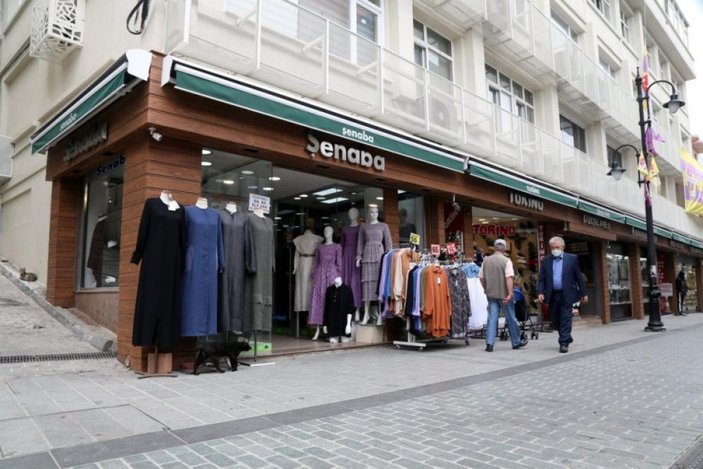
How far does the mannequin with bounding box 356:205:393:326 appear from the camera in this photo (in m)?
9.17

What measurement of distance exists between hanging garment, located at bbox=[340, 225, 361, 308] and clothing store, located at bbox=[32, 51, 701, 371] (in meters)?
0.03

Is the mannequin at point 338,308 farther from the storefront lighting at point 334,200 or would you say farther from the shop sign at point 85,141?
the shop sign at point 85,141

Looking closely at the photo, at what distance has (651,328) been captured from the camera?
13859 millimetres

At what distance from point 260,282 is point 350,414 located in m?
3.10

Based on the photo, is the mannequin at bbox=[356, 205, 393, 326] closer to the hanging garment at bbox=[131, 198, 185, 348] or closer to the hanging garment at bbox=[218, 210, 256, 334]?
the hanging garment at bbox=[218, 210, 256, 334]

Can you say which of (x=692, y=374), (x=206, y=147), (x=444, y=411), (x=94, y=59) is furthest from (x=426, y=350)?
(x=94, y=59)

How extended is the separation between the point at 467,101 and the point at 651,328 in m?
8.44

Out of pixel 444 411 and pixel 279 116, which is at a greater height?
pixel 279 116

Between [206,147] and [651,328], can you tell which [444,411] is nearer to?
[206,147]

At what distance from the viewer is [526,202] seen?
13.7 m

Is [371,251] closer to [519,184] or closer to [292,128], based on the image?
[292,128]

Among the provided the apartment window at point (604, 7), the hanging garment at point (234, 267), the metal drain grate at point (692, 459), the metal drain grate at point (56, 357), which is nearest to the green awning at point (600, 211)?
the apartment window at point (604, 7)

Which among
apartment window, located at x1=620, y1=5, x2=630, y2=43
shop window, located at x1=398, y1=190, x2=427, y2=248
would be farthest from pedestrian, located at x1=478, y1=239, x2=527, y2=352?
apartment window, located at x1=620, y1=5, x2=630, y2=43

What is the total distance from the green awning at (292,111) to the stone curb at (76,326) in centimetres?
382
